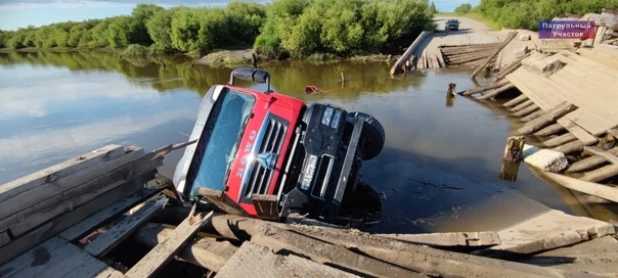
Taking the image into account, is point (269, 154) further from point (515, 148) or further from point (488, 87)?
point (488, 87)

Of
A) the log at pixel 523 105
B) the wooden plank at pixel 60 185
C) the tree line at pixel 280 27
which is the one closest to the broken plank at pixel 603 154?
the log at pixel 523 105

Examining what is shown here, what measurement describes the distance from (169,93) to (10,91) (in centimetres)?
1196

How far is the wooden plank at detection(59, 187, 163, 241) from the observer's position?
303 centimetres

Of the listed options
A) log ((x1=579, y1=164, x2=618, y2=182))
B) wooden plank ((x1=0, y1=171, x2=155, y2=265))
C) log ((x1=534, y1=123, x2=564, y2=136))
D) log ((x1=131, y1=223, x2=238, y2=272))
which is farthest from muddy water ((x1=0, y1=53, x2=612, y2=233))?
wooden plank ((x1=0, y1=171, x2=155, y2=265))

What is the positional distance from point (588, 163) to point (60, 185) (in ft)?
26.9

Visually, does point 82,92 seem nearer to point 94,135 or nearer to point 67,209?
point 94,135

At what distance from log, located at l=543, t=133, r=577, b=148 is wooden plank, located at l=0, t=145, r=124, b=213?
8600 millimetres

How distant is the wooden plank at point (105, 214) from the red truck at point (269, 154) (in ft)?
1.68

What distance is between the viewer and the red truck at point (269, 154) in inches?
157

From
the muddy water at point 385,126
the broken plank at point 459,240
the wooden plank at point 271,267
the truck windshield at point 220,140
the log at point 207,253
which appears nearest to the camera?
the wooden plank at point 271,267

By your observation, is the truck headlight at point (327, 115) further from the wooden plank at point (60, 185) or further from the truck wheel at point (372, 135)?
the wooden plank at point (60, 185)

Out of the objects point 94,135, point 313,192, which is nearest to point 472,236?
point 313,192

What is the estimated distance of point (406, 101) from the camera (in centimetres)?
1302

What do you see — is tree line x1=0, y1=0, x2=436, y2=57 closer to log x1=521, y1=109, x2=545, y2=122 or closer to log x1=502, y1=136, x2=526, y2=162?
log x1=521, y1=109, x2=545, y2=122
